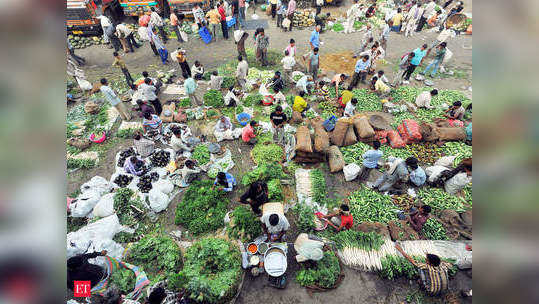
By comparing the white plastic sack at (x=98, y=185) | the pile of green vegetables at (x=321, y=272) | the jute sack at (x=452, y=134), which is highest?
the jute sack at (x=452, y=134)

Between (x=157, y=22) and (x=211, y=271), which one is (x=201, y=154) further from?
(x=157, y=22)

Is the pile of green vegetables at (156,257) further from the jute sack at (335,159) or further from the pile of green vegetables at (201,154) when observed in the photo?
the jute sack at (335,159)

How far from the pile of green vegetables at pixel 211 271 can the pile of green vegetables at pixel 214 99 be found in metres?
6.39

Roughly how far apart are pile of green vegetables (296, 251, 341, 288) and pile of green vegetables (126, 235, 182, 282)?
3238 mm

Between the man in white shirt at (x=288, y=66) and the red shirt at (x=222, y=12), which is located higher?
the red shirt at (x=222, y=12)

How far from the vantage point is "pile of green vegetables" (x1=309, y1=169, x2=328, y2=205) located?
712cm

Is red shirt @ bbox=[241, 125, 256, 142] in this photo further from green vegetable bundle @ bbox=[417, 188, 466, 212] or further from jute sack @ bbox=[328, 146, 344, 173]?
green vegetable bundle @ bbox=[417, 188, 466, 212]

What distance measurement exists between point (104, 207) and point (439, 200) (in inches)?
405

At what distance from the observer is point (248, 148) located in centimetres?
895

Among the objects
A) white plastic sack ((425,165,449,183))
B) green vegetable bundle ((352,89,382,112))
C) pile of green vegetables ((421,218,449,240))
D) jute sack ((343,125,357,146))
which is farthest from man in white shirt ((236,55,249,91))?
pile of green vegetables ((421,218,449,240))

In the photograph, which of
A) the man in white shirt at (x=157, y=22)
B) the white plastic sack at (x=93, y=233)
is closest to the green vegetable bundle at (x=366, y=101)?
the white plastic sack at (x=93, y=233)

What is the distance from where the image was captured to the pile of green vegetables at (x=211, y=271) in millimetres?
5148
